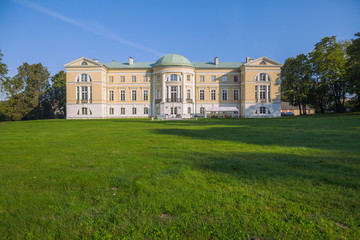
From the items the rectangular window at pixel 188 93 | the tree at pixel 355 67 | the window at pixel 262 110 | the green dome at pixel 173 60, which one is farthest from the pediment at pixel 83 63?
the tree at pixel 355 67

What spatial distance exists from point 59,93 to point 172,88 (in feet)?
94.5

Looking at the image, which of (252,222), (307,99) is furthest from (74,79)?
(252,222)

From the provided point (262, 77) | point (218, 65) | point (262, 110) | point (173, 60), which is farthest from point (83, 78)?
point (262, 110)

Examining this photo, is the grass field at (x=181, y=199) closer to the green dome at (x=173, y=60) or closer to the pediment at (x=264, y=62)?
the green dome at (x=173, y=60)

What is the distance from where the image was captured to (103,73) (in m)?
48.2

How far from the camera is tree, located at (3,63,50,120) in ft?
159

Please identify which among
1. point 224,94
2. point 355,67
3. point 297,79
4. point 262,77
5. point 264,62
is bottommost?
point 224,94

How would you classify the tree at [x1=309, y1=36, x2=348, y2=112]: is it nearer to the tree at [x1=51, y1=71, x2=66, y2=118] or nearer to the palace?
the palace

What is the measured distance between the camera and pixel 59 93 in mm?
55156

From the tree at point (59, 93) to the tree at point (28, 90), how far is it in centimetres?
174

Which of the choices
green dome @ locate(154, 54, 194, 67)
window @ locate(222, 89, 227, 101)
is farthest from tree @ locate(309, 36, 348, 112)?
green dome @ locate(154, 54, 194, 67)

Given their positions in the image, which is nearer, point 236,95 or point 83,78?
point 83,78

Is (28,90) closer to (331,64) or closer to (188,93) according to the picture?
(188,93)

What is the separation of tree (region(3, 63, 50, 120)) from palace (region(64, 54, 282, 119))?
32.4 ft
